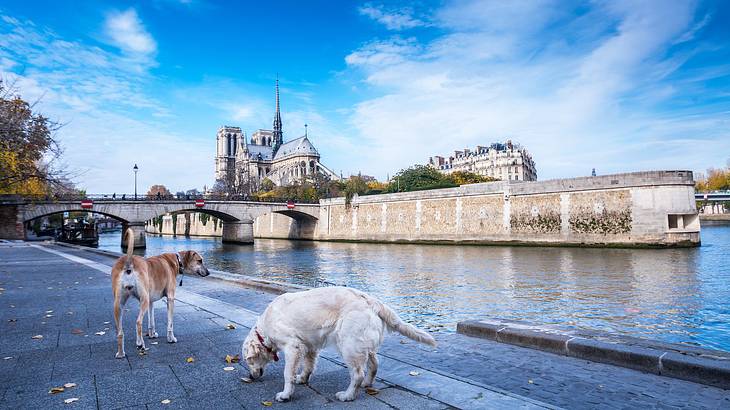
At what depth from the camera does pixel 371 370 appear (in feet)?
13.8

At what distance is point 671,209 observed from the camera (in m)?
31.6

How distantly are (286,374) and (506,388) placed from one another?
7.20 ft

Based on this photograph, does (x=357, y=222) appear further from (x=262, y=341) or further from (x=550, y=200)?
(x=262, y=341)

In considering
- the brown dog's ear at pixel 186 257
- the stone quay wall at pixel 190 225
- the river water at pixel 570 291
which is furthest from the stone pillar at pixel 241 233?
the brown dog's ear at pixel 186 257

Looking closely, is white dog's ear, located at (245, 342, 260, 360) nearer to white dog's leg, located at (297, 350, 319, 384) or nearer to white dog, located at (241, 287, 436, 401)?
white dog, located at (241, 287, 436, 401)

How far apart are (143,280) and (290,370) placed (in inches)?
100

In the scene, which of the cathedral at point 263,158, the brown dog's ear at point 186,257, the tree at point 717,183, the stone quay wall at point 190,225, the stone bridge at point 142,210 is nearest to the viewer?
the brown dog's ear at point 186,257

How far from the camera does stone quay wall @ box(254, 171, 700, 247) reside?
1261 inches

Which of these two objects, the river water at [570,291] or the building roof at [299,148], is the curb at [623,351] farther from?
the building roof at [299,148]

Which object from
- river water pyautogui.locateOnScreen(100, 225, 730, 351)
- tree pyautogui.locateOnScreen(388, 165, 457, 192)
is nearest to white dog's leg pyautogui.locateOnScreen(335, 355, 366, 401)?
river water pyautogui.locateOnScreen(100, 225, 730, 351)

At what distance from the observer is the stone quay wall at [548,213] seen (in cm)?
Answer: 3203

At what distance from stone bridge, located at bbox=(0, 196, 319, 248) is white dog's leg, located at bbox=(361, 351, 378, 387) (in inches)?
1581

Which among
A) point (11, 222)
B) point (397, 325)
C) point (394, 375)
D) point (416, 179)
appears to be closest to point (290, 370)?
point (397, 325)

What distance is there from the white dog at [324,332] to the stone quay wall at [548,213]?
33712 mm
